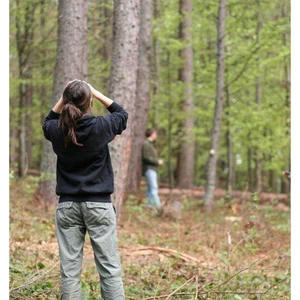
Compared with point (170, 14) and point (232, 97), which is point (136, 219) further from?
point (232, 97)

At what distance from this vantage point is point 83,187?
4.50m

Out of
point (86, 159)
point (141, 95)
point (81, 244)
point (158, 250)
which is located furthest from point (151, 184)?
point (86, 159)

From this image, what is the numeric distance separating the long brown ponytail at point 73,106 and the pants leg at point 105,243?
56 centimetres

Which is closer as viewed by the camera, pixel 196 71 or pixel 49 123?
pixel 49 123

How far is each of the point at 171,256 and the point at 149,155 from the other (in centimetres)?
595

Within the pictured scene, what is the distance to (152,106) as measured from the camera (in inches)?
811

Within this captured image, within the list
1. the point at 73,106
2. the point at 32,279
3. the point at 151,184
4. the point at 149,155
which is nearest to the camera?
the point at 73,106

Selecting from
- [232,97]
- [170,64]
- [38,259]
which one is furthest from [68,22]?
[170,64]

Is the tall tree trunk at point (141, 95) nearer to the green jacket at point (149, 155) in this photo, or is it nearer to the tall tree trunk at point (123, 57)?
the green jacket at point (149, 155)

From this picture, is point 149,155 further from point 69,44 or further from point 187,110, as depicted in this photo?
point 187,110

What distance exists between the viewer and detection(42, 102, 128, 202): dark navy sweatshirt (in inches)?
178

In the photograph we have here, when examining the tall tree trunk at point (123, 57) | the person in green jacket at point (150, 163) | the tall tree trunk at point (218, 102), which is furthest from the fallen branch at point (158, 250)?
the tall tree trunk at point (218, 102)

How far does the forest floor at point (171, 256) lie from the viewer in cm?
565
